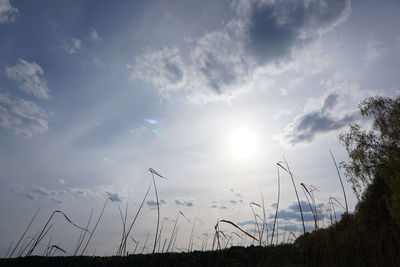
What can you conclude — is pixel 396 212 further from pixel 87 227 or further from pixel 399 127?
pixel 87 227

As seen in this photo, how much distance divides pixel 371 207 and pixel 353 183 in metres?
2.14

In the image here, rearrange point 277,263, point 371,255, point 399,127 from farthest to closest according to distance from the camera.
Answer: point 399,127, point 277,263, point 371,255

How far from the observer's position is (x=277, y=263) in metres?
4.41

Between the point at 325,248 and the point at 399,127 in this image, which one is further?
the point at 399,127

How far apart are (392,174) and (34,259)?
76.4ft

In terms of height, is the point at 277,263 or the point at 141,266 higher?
the point at 141,266

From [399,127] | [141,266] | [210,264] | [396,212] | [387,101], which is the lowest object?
[210,264]

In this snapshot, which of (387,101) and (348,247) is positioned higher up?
(387,101)

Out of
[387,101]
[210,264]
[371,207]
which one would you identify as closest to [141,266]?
[371,207]

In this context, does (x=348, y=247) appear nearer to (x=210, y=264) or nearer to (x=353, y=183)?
(x=210, y=264)

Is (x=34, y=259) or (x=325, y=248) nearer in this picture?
(x=325, y=248)

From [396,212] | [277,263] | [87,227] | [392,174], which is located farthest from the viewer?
[392,174]

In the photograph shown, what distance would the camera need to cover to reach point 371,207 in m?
16.0

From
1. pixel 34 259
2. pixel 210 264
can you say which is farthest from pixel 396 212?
pixel 34 259
